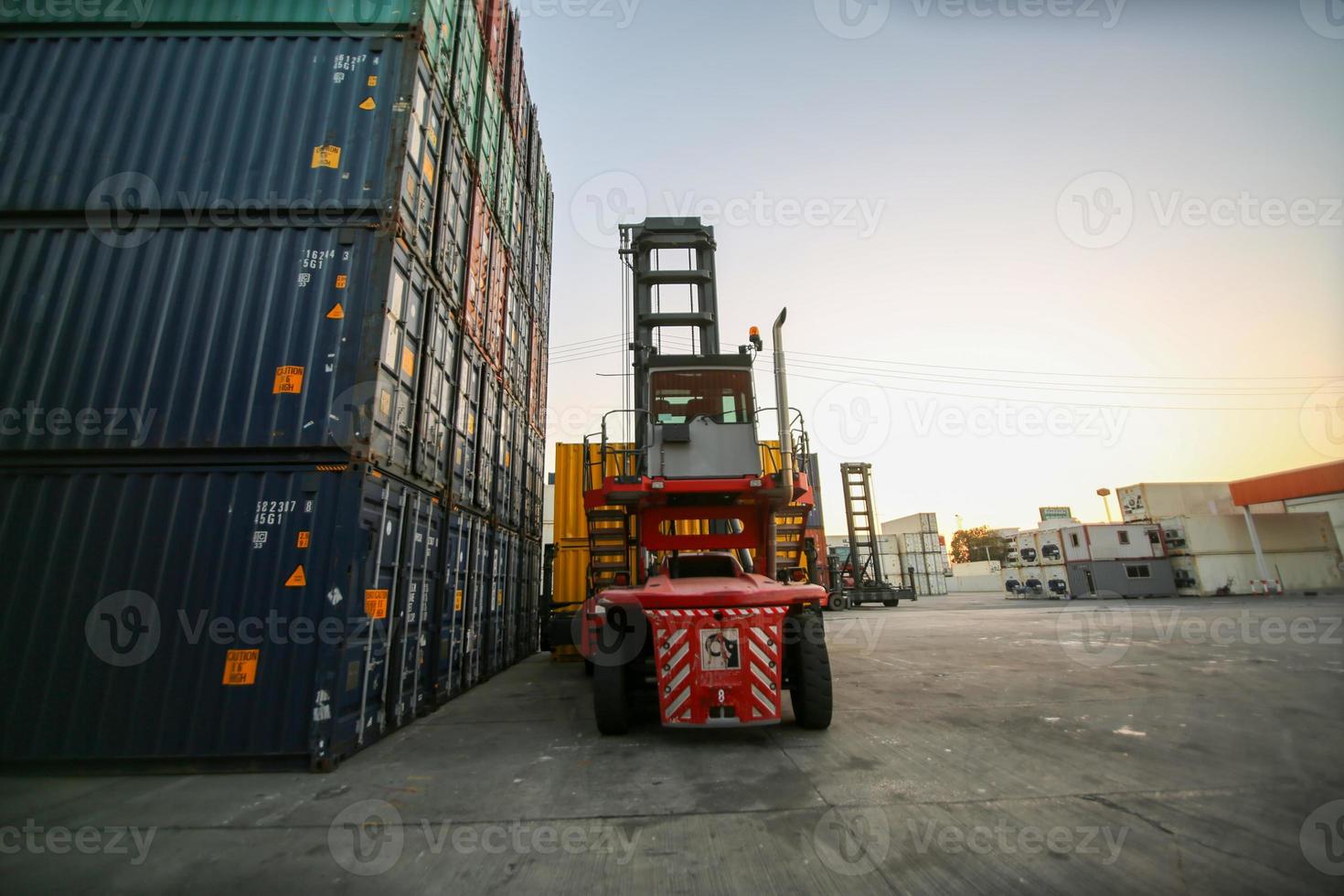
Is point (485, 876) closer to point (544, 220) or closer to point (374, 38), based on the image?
point (374, 38)

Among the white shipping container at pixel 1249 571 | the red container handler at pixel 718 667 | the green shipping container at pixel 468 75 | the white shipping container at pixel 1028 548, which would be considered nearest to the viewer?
the red container handler at pixel 718 667

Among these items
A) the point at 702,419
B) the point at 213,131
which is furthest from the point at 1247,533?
the point at 213,131

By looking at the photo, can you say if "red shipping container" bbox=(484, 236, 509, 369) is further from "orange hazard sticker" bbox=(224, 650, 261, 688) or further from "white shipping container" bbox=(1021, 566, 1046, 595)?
"white shipping container" bbox=(1021, 566, 1046, 595)

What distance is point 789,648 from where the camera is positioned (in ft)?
20.0

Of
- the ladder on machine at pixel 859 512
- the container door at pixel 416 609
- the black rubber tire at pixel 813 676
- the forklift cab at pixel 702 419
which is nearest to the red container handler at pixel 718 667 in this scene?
the black rubber tire at pixel 813 676

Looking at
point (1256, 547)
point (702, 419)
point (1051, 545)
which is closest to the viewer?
point (702, 419)

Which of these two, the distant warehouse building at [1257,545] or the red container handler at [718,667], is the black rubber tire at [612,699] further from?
the distant warehouse building at [1257,545]

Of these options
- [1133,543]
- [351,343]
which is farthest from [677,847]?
[1133,543]

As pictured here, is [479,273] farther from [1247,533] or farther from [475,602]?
[1247,533]

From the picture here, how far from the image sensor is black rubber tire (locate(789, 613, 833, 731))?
5914 mm

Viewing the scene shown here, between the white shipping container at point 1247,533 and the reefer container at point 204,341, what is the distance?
37551 mm

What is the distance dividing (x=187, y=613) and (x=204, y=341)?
2793mm

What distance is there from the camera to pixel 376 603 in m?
5.68

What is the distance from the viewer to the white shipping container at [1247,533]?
2808 centimetres
